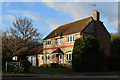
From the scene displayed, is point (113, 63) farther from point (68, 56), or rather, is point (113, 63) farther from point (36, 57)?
point (36, 57)

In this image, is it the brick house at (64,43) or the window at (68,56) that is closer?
the brick house at (64,43)

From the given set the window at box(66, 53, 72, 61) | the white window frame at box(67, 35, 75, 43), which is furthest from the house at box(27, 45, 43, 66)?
the white window frame at box(67, 35, 75, 43)

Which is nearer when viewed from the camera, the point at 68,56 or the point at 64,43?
the point at 68,56

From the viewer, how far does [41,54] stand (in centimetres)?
3700

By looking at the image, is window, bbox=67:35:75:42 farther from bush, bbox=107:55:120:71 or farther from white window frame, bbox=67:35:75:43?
bush, bbox=107:55:120:71

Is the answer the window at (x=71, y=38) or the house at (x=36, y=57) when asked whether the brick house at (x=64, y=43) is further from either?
the house at (x=36, y=57)

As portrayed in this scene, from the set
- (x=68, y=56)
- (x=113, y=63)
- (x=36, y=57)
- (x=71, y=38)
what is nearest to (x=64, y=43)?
(x=71, y=38)

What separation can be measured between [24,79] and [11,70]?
20.4ft

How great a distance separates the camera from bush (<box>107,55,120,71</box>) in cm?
432

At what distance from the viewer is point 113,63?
441cm

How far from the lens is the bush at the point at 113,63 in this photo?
4.32 m

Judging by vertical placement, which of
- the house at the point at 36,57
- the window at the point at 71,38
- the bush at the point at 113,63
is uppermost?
the window at the point at 71,38

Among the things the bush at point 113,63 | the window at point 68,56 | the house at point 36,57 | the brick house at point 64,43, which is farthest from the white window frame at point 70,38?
the bush at point 113,63

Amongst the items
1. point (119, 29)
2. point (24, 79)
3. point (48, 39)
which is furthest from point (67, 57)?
point (119, 29)
